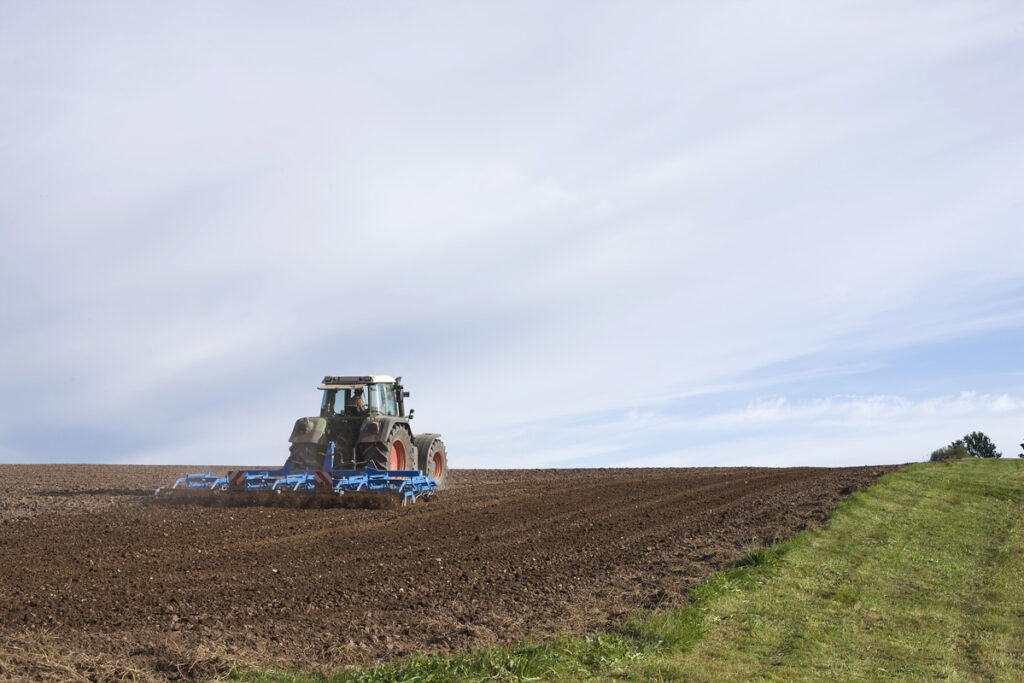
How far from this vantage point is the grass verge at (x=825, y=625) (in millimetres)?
6523

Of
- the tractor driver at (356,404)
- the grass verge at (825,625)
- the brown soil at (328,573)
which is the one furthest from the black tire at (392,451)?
the grass verge at (825,625)

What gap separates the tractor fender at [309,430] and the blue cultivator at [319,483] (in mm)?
546

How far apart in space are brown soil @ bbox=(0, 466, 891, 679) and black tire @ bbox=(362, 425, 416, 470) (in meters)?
1.54

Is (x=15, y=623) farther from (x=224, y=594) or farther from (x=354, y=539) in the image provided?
(x=354, y=539)

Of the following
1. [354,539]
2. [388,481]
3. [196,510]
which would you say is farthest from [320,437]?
[354,539]

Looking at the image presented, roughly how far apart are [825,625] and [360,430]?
38.2 feet

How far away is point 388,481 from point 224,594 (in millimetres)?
8826

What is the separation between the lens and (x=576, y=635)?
7273 mm

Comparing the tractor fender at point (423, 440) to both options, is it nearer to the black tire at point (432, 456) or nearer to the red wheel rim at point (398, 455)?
the black tire at point (432, 456)

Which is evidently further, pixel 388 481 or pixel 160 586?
pixel 388 481

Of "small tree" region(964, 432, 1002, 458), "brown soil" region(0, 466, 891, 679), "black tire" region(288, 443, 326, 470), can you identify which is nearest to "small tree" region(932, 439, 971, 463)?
"small tree" region(964, 432, 1002, 458)

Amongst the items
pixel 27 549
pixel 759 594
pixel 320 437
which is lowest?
pixel 759 594

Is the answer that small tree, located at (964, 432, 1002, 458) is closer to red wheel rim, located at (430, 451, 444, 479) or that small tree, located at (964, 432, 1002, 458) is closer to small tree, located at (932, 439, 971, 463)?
small tree, located at (932, 439, 971, 463)

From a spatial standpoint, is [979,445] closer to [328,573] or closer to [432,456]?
[432,456]
